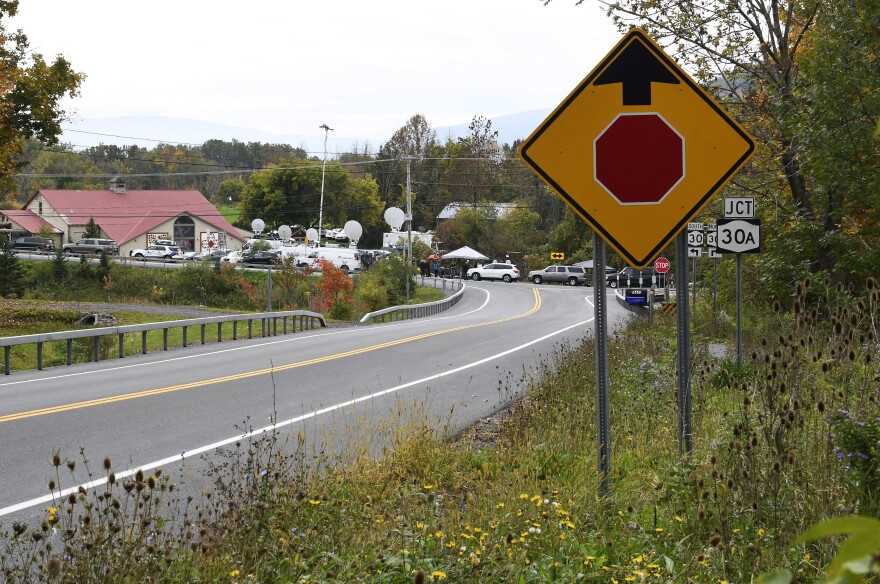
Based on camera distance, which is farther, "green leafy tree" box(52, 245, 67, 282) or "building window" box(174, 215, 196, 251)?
"building window" box(174, 215, 196, 251)

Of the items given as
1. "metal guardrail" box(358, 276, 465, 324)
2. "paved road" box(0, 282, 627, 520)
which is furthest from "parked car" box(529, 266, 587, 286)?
"paved road" box(0, 282, 627, 520)

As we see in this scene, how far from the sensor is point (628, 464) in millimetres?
7566

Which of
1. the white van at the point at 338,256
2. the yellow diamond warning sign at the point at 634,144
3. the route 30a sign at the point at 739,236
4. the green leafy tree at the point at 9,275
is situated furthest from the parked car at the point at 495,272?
the yellow diamond warning sign at the point at 634,144

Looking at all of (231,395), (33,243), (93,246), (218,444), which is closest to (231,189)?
(33,243)

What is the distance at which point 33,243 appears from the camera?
84750mm

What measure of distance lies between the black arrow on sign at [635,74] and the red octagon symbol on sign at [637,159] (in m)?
0.12

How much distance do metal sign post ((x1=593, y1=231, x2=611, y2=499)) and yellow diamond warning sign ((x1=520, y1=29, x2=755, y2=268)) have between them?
0.76 ft

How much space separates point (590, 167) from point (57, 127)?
3240 cm

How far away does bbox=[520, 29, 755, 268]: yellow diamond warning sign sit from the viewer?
580cm

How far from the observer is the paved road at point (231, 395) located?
968cm

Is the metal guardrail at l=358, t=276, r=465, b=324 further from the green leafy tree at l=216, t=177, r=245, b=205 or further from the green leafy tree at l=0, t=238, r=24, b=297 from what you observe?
the green leafy tree at l=216, t=177, r=245, b=205

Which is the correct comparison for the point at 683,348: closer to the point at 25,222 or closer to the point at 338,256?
the point at 338,256

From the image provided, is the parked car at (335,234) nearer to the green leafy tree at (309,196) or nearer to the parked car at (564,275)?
the green leafy tree at (309,196)

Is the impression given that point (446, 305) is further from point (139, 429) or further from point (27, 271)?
point (139, 429)
